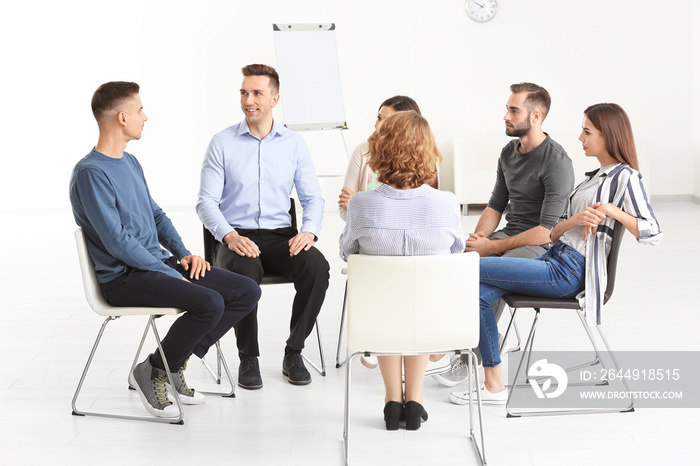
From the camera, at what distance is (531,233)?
3295 millimetres

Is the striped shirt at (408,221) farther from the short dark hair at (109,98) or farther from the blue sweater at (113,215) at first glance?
the short dark hair at (109,98)

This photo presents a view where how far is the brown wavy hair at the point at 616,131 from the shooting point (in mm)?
2871

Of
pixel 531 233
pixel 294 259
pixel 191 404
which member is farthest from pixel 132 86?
pixel 531 233

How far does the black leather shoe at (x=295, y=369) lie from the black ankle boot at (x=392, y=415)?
56 centimetres

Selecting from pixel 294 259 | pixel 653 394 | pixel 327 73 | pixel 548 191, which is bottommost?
pixel 653 394

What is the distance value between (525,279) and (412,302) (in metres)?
0.62

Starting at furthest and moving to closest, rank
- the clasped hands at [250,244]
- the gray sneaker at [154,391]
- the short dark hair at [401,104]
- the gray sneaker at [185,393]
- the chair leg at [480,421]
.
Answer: the short dark hair at [401,104] < the clasped hands at [250,244] < the gray sneaker at [185,393] < the gray sneaker at [154,391] < the chair leg at [480,421]

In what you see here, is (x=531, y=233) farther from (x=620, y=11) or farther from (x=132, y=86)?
(x=620, y=11)

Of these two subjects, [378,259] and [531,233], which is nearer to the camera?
[378,259]

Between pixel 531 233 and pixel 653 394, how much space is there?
0.77 metres

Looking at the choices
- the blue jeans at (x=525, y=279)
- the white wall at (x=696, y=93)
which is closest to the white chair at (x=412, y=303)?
the blue jeans at (x=525, y=279)

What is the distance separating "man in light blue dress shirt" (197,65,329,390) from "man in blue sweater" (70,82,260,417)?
0.24 m

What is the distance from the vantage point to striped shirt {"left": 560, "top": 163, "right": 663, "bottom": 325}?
2.78m

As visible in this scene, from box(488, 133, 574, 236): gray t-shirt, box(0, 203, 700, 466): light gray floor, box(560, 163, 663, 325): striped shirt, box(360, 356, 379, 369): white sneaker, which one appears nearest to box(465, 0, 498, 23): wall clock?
box(0, 203, 700, 466): light gray floor
